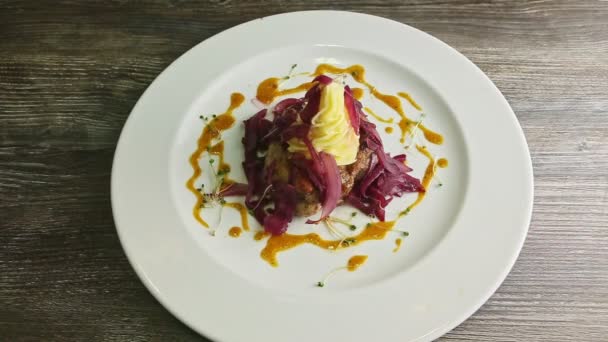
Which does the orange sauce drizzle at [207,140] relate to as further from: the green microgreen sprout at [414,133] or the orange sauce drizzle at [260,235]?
the green microgreen sprout at [414,133]

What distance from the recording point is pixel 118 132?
10.0ft

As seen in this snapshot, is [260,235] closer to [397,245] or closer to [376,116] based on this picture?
[397,245]

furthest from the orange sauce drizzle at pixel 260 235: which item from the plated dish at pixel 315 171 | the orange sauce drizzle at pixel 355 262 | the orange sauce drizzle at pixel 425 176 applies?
the orange sauce drizzle at pixel 425 176

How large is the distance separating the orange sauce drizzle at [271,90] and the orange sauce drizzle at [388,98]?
0.46ft

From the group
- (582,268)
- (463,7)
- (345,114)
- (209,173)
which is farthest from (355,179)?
(463,7)

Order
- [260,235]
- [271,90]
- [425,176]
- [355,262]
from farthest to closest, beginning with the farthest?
[271,90] < [425,176] < [260,235] < [355,262]

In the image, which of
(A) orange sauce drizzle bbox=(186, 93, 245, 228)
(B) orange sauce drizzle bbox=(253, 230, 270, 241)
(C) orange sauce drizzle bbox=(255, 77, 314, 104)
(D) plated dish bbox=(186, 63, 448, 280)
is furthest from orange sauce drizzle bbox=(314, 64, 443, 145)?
(B) orange sauce drizzle bbox=(253, 230, 270, 241)

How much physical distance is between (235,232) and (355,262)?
0.56 metres

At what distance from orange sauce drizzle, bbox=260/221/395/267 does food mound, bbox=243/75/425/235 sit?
0.04 m

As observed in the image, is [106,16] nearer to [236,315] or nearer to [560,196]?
[236,315]

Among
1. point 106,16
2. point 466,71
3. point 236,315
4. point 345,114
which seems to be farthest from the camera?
point 106,16

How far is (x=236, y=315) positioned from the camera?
7.34 feet

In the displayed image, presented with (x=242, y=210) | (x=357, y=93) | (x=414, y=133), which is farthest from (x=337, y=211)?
(x=357, y=93)

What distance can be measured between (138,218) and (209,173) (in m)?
0.43
